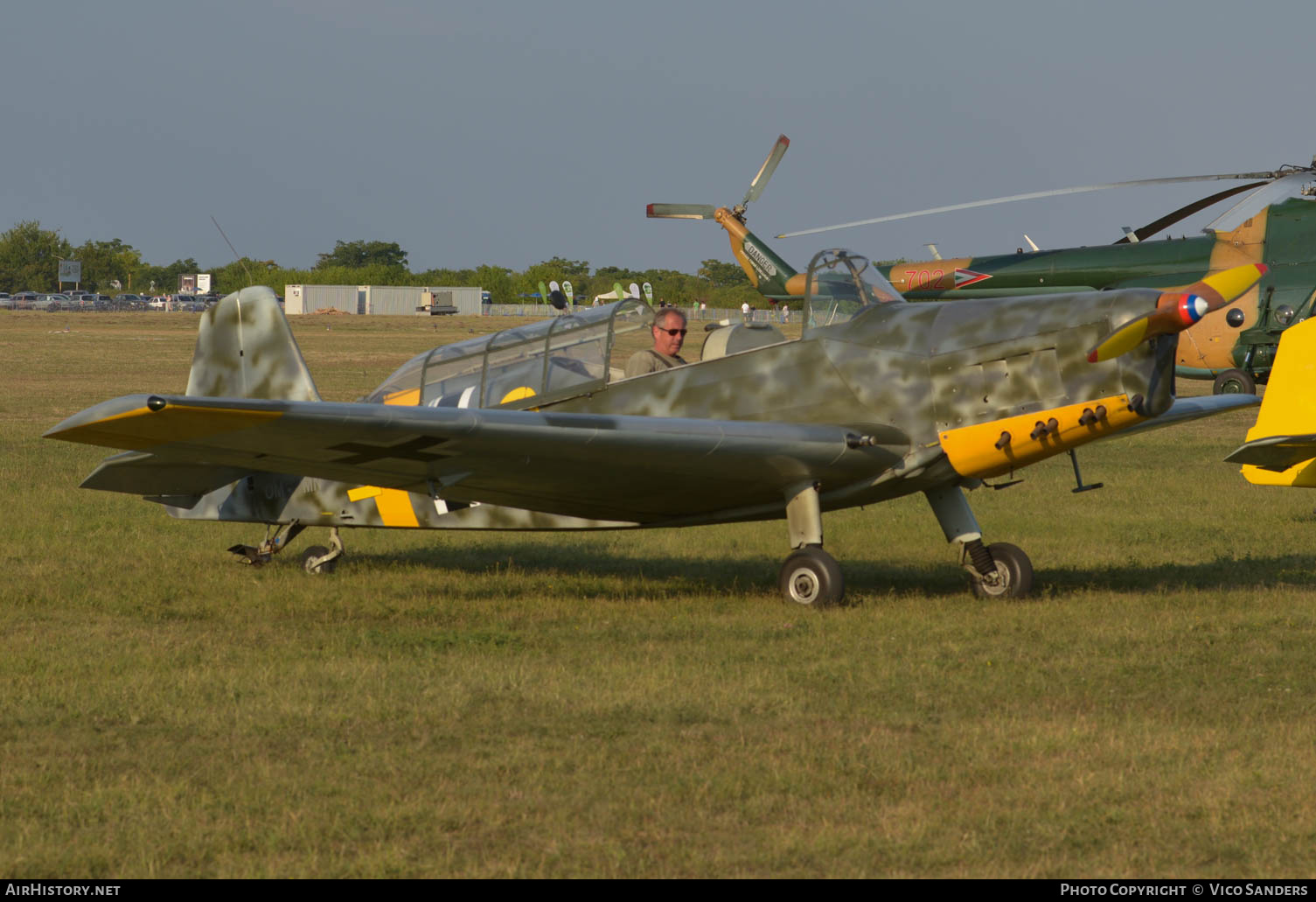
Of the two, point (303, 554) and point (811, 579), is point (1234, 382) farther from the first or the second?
point (303, 554)

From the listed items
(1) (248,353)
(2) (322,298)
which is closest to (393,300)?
(2) (322,298)

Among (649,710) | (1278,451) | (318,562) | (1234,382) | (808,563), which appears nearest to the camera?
(649,710)

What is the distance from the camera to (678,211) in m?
31.3

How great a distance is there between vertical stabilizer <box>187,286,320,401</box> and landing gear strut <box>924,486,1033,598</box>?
15.5 ft

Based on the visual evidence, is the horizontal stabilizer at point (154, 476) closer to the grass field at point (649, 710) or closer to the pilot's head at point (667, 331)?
the grass field at point (649, 710)

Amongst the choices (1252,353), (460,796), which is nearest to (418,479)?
(460,796)

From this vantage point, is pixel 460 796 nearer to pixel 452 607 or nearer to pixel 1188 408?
pixel 452 607

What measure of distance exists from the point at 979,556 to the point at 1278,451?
8.58 feet

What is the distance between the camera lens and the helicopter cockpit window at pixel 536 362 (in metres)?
9.90

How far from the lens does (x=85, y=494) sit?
14.9m

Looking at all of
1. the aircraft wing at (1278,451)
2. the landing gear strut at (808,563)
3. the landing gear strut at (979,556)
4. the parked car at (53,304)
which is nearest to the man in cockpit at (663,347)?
the landing gear strut at (808,563)

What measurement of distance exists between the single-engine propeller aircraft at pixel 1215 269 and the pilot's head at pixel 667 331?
13297 millimetres

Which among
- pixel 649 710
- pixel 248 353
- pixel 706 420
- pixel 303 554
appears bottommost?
pixel 303 554
